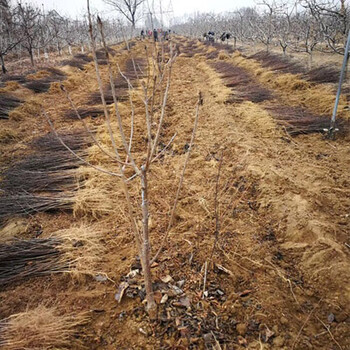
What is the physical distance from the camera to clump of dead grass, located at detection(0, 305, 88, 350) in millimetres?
1354

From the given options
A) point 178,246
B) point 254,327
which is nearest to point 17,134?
point 178,246

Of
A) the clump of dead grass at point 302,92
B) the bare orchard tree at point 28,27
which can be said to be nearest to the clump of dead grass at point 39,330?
the clump of dead grass at point 302,92

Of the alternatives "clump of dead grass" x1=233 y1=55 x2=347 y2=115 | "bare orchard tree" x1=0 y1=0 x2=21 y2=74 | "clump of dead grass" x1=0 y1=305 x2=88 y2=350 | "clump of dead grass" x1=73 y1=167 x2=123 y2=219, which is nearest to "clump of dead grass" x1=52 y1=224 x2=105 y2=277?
"clump of dead grass" x1=73 y1=167 x2=123 y2=219

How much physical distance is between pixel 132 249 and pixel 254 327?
1.17m

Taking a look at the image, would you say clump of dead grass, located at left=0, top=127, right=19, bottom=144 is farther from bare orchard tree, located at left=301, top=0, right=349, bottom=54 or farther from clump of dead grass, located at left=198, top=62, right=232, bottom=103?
bare orchard tree, located at left=301, top=0, right=349, bottom=54

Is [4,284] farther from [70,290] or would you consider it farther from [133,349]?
[133,349]

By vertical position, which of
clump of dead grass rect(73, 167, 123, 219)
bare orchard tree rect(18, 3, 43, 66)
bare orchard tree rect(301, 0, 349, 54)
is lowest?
clump of dead grass rect(73, 167, 123, 219)

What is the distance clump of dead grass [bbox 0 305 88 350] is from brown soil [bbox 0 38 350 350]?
65 mm

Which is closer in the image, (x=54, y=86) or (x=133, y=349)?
(x=133, y=349)

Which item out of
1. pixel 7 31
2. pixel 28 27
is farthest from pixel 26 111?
pixel 7 31

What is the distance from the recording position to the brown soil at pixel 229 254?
1.52 meters

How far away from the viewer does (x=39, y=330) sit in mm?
1409

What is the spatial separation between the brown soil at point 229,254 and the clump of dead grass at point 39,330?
0.07 metres

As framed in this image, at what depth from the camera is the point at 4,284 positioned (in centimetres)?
191
